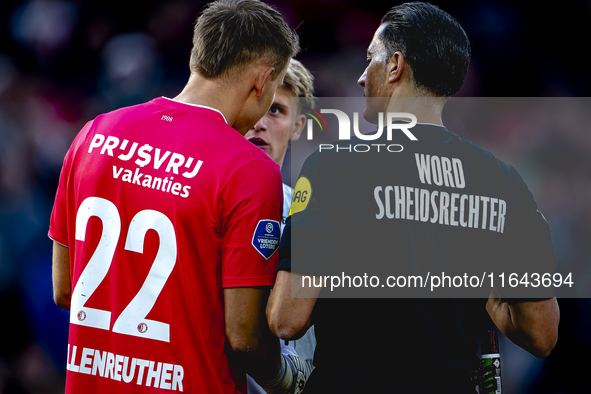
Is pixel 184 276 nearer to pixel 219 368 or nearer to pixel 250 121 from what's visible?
pixel 219 368

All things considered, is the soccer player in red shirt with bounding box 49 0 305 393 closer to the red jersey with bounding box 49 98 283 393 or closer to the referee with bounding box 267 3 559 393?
the red jersey with bounding box 49 98 283 393

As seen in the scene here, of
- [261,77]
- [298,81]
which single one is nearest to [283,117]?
[298,81]

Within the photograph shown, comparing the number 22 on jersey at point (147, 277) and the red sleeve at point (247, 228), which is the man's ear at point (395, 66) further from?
the number 22 on jersey at point (147, 277)

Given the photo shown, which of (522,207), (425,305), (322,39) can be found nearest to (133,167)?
(425,305)

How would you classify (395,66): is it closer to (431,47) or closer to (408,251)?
(431,47)

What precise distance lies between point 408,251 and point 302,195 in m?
0.32

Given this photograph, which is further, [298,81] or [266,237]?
[298,81]

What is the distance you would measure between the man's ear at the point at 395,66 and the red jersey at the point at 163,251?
47cm

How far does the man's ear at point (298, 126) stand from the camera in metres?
2.81

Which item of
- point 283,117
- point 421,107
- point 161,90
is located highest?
point 161,90

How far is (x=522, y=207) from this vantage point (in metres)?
1.39

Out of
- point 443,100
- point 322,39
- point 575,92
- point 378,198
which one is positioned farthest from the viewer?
point 322,39

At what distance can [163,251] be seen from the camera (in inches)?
51.7

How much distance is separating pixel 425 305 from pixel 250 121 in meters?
0.76
